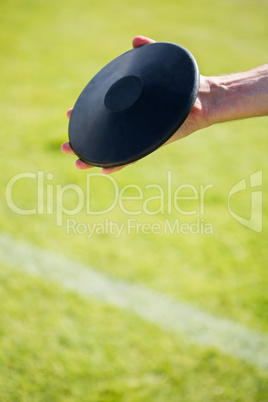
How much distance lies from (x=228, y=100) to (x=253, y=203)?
→ 6.15 feet

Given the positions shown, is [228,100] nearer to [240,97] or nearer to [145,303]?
[240,97]

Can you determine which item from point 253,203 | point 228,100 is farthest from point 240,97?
point 253,203

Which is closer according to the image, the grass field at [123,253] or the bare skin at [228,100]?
the bare skin at [228,100]

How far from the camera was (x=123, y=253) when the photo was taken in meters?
2.95

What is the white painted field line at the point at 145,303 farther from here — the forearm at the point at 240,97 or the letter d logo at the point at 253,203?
the forearm at the point at 240,97

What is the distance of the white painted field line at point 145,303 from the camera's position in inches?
92.2

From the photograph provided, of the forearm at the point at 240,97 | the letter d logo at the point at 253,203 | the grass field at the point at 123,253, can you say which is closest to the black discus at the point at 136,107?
the forearm at the point at 240,97

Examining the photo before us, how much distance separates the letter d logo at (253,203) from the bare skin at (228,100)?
1621mm

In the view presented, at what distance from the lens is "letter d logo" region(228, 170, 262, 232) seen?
333cm

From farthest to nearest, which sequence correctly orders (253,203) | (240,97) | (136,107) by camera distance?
(253,203) → (240,97) → (136,107)

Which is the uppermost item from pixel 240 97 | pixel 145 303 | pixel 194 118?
pixel 240 97

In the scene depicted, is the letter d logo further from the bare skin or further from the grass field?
the bare skin

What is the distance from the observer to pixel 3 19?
331 inches

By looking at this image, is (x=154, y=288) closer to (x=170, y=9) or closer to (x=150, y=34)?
(x=150, y=34)
